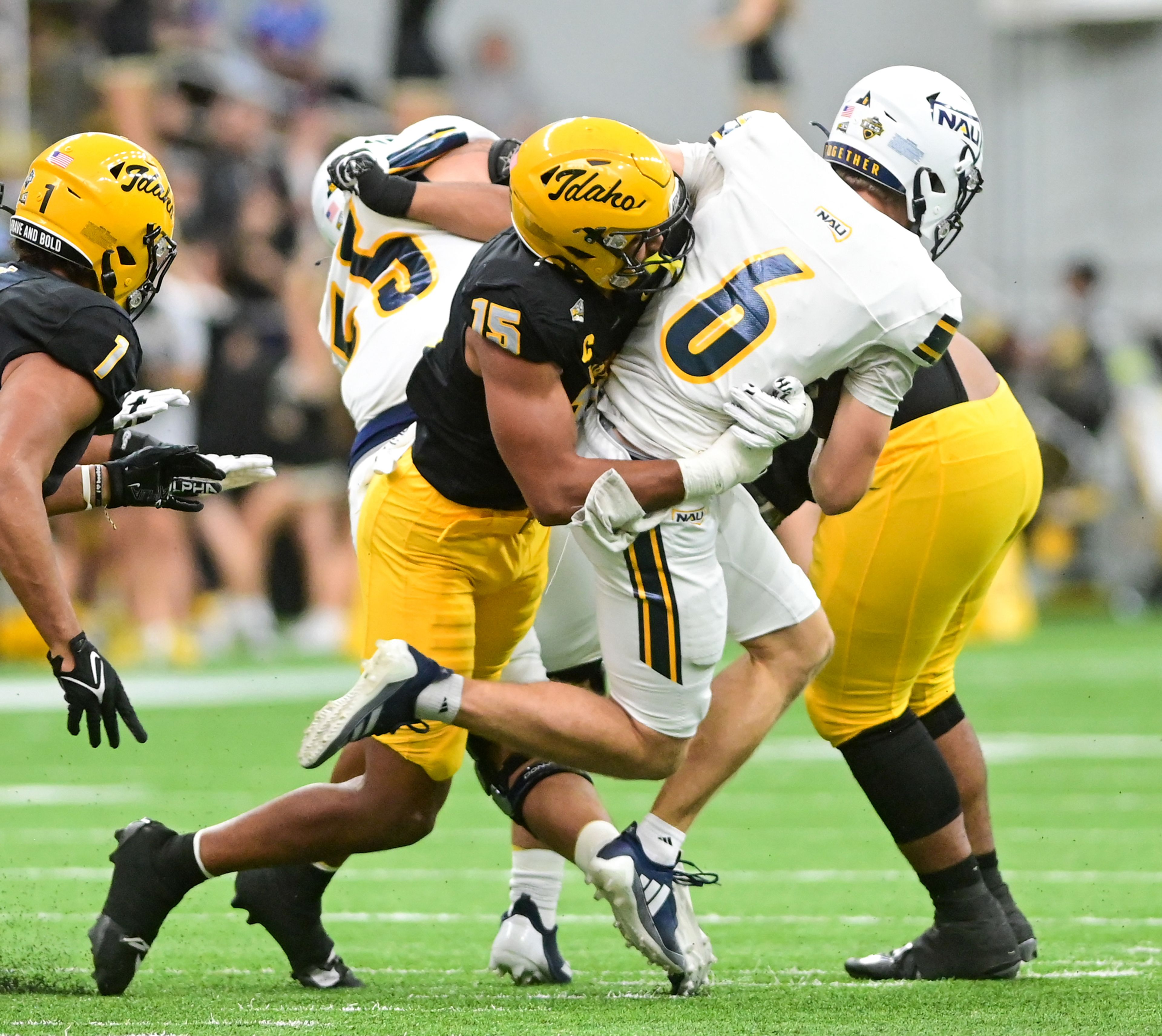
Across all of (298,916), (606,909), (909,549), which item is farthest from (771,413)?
(606,909)

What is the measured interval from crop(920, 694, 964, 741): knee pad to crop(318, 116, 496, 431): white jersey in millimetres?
1430

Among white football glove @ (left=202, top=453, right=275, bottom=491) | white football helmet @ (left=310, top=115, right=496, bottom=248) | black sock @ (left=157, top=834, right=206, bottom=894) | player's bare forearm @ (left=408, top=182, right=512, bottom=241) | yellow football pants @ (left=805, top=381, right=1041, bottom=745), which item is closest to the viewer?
black sock @ (left=157, top=834, right=206, bottom=894)

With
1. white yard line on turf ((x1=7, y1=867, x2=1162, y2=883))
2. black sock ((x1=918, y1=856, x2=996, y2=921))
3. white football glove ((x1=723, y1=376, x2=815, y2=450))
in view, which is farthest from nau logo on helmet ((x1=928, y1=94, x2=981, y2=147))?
white yard line on turf ((x1=7, y1=867, x2=1162, y2=883))

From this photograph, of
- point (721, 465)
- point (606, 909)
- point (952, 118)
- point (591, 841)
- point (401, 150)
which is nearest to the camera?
point (721, 465)

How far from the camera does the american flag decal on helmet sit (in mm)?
4070

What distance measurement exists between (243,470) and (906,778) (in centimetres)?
162

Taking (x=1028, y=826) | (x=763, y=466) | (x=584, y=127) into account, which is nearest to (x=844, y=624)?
(x=763, y=466)

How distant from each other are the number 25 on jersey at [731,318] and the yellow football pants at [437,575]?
0.52 m

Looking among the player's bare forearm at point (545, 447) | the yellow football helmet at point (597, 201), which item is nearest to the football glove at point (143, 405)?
the player's bare forearm at point (545, 447)

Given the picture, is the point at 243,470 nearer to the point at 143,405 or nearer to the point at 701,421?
the point at 143,405

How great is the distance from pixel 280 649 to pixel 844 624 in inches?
318

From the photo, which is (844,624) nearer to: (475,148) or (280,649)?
(475,148)

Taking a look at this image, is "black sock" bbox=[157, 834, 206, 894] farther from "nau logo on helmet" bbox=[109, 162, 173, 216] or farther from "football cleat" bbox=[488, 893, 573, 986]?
"nau logo on helmet" bbox=[109, 162, 173, 216]

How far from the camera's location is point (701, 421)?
13.5 feet
